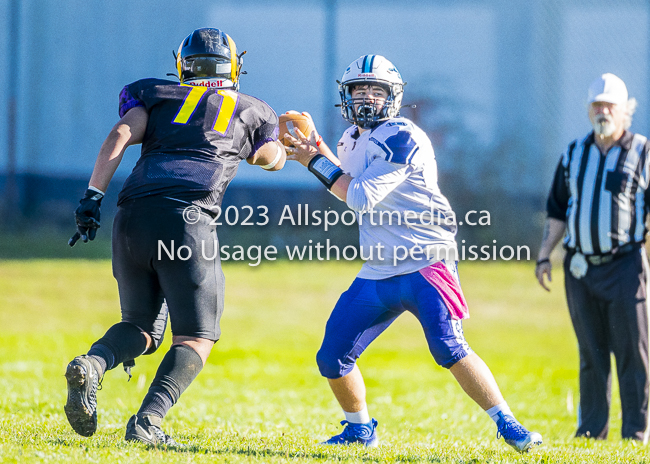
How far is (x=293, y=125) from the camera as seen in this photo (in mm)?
4082

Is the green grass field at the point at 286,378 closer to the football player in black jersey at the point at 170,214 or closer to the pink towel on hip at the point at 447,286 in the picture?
the football player in black jersey at the point at 170,214

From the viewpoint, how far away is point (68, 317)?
11.8m

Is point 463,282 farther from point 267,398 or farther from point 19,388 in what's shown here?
point 19,388

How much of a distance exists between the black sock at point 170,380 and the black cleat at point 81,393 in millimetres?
239

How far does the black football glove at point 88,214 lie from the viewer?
11.1ft

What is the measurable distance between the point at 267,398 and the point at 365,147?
369 centimetres

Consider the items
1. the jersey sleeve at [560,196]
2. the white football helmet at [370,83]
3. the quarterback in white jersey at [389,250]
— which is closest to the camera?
the quarterback in white jersey at [389,250]

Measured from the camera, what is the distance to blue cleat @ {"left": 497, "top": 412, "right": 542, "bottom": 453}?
Result: 3.54 m

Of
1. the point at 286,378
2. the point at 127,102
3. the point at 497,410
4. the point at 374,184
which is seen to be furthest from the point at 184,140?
the point at 286,378

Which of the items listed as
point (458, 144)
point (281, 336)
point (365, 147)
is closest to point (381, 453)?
point (365, 147)

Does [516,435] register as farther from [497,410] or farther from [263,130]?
[263,130]

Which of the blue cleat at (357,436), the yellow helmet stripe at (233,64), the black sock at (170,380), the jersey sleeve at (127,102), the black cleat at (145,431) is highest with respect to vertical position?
the yellow helmet stripe at (233,64)

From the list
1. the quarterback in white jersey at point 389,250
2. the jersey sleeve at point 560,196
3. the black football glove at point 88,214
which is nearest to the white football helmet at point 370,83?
the quarterback in white jersey at point 389,250

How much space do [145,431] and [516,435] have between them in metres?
1.67
